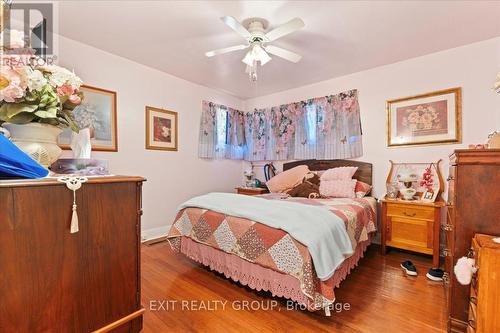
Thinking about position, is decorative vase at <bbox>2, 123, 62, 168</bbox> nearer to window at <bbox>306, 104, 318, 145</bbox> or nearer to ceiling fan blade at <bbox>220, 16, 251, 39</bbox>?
ceiling fan blade at <bbox>220, 16, 251, 39</bbox>

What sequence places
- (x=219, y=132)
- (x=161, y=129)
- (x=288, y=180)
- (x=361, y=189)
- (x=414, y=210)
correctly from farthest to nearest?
1. (x=219, y=132)
2. (x=288, y=180)
3. (x=161, y=129)
4. (x=361, y=189)
5. (x=414, y=210)

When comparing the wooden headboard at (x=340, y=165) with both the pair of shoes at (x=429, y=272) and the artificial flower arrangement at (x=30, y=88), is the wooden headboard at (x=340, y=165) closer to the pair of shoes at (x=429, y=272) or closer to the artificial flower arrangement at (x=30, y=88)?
the pair of shoes at (x=429, y=272)

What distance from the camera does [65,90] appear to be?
0.93 metres

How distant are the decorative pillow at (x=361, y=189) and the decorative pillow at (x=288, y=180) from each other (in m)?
0.77

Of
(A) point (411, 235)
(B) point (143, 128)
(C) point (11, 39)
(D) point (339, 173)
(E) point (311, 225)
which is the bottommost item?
(A) point (411, 235)

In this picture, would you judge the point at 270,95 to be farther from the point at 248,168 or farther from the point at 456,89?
the point at 456,89

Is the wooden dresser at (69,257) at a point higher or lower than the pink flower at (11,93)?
lower

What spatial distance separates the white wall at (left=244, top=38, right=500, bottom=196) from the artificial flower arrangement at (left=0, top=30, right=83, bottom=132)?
11.3ft

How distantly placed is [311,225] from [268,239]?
13.5 inches

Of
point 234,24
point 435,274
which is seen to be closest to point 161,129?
point 234,24

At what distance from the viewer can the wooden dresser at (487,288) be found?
1.12 m

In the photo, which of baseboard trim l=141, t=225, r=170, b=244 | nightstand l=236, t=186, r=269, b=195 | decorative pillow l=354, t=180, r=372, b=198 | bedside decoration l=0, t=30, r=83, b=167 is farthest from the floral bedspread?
nightstand l=236, t=186, r=269, b=195

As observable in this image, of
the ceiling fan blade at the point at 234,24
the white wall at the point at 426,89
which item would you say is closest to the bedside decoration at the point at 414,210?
the white wall at the point at 426,89

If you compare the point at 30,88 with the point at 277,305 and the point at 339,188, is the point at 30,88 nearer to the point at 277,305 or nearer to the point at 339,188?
the point at 277,305
